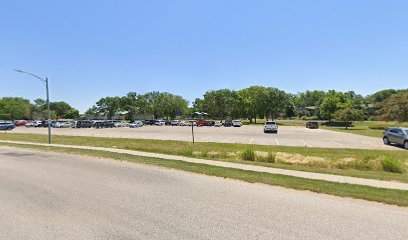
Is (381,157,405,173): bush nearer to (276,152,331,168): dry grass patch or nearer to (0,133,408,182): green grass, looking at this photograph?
(0,133,408,182): green grass

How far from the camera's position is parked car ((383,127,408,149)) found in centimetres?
2216

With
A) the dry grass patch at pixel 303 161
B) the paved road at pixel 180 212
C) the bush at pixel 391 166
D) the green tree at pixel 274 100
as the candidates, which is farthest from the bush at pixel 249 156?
the green tree at pixel 274 100

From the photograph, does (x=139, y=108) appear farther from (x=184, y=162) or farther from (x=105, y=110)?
(x=184, y=162)

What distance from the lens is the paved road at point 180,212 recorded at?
4898 millimetres

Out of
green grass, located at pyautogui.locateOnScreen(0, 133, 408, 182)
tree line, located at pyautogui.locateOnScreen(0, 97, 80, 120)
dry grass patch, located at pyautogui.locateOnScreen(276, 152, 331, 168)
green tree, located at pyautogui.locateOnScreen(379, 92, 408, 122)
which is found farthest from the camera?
tree line, located at pyautogui.locateOnScreen(0, 97, 80, 120)

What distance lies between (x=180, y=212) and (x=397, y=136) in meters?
23.9

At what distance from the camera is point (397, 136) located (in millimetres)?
23156

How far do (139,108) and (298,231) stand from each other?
120 meters

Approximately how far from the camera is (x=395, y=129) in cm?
Answer: 2395

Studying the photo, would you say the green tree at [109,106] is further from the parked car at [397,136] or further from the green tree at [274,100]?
the parked car at [397,136]

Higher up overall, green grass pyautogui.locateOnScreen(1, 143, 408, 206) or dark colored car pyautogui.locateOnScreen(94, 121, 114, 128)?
dark colored car pyautogui.locateOnScreen(94, 121, 114, 128)

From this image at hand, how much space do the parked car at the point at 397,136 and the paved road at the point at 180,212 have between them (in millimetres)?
19423

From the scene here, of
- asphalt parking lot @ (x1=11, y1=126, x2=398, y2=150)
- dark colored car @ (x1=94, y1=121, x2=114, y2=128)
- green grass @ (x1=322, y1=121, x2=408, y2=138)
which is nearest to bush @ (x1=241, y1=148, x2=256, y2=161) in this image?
asphalt parking lot @ (x1=11, y1=126, x2=398, y2=150)

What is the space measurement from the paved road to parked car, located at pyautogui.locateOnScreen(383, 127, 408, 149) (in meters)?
19.4
